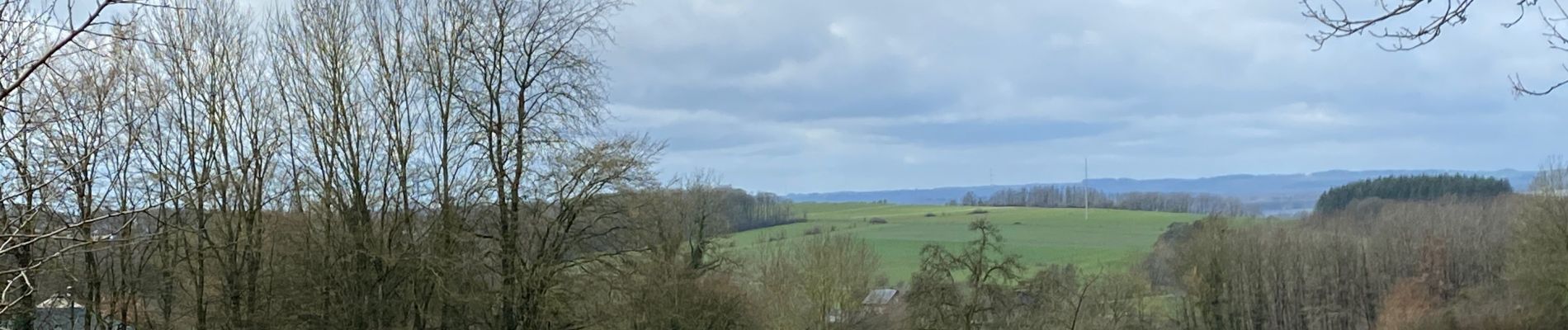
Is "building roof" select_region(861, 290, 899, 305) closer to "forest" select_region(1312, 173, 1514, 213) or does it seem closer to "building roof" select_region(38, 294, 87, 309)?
"building roof" select_region(38, 294, 87, 309)

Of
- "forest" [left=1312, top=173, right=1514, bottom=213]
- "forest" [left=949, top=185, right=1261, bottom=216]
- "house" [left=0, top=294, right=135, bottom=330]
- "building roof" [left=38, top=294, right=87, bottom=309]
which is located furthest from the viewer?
"forest" [left=949, top=185, right=1261, bottom=216]

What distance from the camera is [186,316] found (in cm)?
1300

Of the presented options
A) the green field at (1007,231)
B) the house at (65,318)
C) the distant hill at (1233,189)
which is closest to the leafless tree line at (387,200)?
the house at (65,318)

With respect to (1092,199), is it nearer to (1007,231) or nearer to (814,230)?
(1007,231)

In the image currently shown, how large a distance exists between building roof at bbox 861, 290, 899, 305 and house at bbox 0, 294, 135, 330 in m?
19.6

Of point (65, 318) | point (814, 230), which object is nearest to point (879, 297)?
point (814, 230)

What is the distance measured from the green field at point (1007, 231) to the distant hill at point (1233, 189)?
1.55 m

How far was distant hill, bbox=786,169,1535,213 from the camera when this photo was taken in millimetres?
49281

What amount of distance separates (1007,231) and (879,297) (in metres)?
12.7

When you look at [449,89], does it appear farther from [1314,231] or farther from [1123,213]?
[1123,213]

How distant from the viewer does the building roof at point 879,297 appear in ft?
99.6

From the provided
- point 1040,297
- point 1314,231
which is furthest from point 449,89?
point 1314,231

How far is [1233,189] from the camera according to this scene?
59281mm

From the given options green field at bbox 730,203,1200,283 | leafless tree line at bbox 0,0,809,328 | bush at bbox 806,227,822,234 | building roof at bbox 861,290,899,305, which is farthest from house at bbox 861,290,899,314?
leafless tree line at bbox 0,0,809,328
